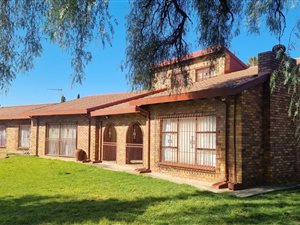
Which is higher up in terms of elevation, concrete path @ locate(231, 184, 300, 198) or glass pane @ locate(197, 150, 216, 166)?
glass pane @ locate(197, 150, 216, 166)

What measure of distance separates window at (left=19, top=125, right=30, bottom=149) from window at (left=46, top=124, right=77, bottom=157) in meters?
4.27

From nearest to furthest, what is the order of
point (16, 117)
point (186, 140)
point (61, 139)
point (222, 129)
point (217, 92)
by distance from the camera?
point (217, 92)
point (222, 129)
point (186, 140)
point (61, 139)
point (16, 117)

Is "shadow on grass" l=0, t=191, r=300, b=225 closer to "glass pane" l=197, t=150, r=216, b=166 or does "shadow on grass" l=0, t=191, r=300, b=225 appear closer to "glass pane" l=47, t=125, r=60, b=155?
"glass pane" l=197, t=150, r=216, b=166

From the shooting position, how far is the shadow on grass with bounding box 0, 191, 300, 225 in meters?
7.88

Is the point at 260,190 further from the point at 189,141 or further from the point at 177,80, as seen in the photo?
the point at 177,80

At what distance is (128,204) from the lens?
9359 millimetres

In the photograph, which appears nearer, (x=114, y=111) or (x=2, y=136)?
(x=114, y=111)

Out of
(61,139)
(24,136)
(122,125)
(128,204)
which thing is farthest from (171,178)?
(24,136)

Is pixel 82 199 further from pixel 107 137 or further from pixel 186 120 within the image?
pixel 107 137

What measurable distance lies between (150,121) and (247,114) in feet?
16.9

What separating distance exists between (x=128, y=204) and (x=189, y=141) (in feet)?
17.1

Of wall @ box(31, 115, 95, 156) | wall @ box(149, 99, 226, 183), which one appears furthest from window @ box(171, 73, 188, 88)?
wall @ box(31, 115, 95, 156)

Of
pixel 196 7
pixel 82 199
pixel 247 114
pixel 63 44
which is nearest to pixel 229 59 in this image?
pixel 247 114

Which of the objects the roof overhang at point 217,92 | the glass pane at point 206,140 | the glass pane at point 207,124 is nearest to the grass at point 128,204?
the glass pane at point 206,140
